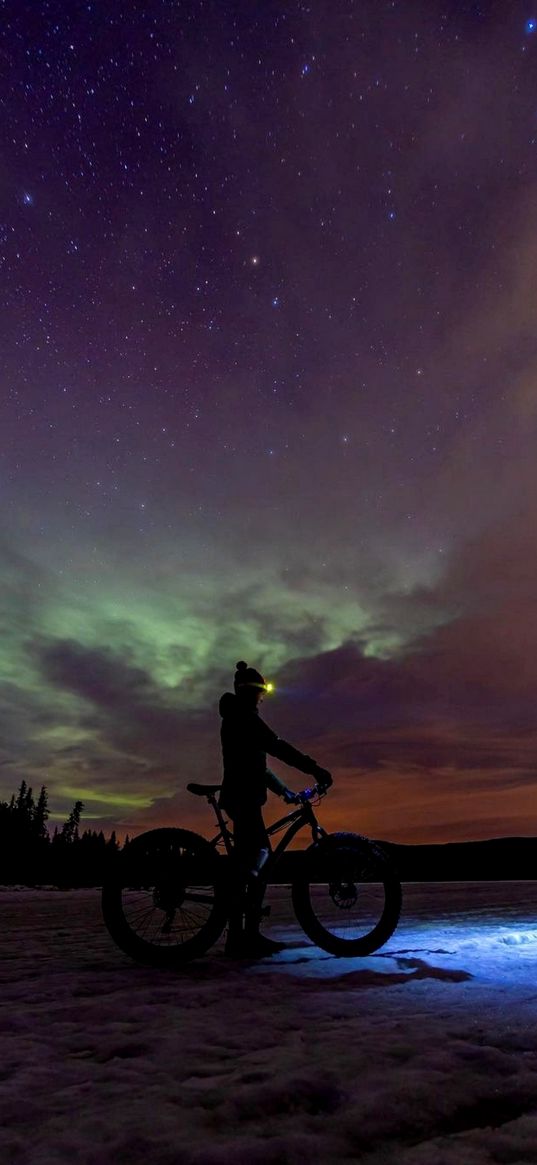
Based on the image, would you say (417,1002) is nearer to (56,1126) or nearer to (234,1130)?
(234,1130)

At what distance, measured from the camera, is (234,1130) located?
195cm

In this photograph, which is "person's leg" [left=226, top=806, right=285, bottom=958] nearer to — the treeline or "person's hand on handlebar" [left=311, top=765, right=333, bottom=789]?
"person's hand on handlebar" [left=311, top=765, right=333, bottom=789]

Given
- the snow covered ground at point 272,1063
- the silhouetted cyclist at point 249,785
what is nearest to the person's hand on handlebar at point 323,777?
the silhouetted cyclist at point 249,785

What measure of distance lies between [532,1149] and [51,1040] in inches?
85.2

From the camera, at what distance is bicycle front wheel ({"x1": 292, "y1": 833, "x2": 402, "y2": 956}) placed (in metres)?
5.42

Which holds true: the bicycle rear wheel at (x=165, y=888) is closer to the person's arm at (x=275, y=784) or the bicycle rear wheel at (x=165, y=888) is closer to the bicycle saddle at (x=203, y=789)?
the bicycle saddle at (x=203, y=789)

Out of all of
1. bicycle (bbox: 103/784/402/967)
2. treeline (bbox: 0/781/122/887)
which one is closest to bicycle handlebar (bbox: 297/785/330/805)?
bicycle (bbox: 103/784/402/967)

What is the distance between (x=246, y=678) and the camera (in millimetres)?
6191

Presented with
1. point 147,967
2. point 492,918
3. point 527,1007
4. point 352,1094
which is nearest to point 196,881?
point 147,967

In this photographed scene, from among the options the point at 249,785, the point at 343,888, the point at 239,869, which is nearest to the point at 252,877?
the point at 239,869

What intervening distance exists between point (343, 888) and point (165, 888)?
1611 mm

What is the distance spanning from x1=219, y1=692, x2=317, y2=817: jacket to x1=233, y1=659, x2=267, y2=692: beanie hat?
0.15 meters

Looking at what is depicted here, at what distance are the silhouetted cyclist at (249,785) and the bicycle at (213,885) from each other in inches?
4.4

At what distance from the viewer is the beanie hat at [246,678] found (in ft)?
20.2
